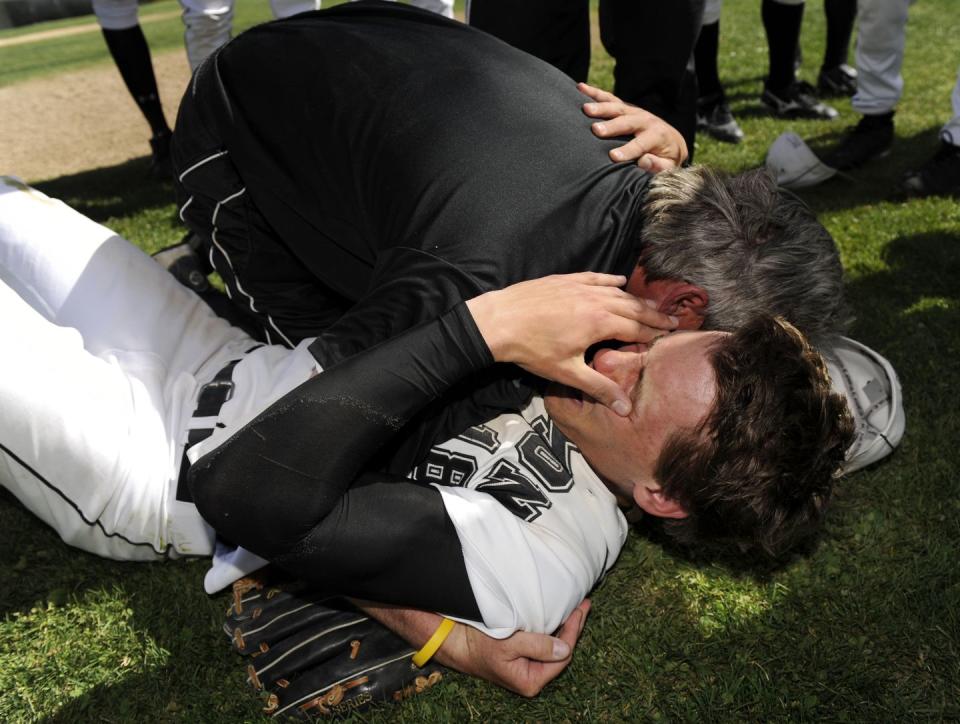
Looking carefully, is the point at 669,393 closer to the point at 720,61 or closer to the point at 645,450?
the point at 645,450

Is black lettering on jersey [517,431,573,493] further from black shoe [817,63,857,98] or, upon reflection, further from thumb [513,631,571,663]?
black shoe [817,63,857,98]

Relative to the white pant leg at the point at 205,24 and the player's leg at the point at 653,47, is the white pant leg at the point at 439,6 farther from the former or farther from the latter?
the player's leg at the point at 653,47

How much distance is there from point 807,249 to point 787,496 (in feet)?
1.85

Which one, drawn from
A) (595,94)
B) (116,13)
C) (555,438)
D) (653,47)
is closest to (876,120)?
(653,47)

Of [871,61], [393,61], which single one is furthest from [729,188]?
[871,61]

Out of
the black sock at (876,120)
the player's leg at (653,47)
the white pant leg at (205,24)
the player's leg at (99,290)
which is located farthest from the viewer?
the black sock at (876,120)

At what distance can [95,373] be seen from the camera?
233 cm

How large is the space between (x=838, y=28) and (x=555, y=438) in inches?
198

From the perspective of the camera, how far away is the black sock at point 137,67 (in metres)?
5.21

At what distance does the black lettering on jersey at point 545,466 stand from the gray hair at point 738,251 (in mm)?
499

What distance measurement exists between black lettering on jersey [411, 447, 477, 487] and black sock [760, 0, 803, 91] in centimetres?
453

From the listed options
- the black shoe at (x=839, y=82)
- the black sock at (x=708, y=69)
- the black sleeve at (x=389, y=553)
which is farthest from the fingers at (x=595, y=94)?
the black shoe at (x=839, y=82)

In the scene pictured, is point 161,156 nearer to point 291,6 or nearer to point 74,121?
point 291,6

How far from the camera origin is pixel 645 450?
202 centimetres
